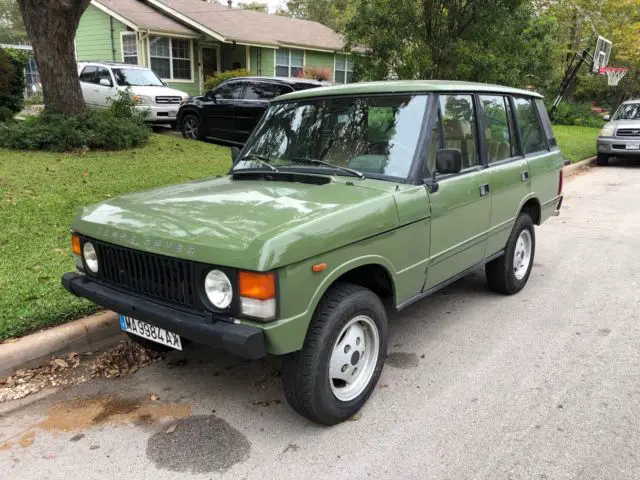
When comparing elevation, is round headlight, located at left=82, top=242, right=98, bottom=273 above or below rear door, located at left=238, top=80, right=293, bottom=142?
below

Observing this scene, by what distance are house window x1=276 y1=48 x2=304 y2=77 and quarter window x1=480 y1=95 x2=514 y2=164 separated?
21.1 meters

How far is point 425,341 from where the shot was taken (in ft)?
14.0

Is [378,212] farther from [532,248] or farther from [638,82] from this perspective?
[638,82]

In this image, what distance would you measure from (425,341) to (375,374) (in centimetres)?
102

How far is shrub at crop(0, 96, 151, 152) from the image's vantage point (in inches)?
384

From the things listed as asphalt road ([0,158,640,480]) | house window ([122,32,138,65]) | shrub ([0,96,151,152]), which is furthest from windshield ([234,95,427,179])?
house window ([122,32,138,65])

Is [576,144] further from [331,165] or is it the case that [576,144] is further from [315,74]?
[331,165]

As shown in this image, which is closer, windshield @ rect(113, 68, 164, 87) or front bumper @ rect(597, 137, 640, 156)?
front bumper @ rect(597, 137, 640, 156)

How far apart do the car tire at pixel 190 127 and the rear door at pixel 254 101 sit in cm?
140

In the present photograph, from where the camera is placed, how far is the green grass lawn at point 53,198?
4152mm

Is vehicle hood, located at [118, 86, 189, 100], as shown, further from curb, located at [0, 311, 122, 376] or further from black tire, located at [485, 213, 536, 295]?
black tire, located at [485, 213, 536, 295]

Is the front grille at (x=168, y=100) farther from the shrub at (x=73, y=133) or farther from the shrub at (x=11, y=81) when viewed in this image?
the shrub at (x=73, y=133)

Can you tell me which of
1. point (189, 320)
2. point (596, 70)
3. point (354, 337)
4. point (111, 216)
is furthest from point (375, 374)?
point (596, 70)

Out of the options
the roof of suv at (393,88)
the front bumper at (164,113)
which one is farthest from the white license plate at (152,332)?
the front bumper at (164,113)
